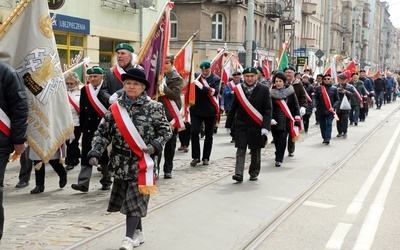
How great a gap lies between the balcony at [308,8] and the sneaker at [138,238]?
61.0 meters

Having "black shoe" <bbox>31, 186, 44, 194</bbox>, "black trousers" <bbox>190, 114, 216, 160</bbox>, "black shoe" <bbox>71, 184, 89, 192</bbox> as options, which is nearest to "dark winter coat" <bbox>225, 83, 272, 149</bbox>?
"black trousers" <bbox>190, 114, 216, 160</bbox>

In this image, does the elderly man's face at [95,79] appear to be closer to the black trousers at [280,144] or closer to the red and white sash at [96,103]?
the red and white sash at [96,103]

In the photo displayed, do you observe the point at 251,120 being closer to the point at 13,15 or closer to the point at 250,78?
the point at 250,78

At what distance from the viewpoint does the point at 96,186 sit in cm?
938

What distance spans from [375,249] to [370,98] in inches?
829

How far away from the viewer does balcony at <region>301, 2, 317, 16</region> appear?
213 ft

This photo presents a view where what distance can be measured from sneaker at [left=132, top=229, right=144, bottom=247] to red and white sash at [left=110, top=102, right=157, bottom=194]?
539mm

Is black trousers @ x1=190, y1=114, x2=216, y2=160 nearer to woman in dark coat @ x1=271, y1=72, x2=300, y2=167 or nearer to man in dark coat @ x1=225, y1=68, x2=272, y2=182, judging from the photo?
woman in dark coat @ x1=271, y1=72, x2=300, y2=167

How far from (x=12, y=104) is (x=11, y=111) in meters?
0.06

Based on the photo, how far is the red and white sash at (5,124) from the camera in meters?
5.57

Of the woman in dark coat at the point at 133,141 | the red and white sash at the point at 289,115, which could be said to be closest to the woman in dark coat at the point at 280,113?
the red and white sash at the point at 289,115

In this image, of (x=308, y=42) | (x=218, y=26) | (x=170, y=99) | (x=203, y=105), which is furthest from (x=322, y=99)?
(x=308, y=42)

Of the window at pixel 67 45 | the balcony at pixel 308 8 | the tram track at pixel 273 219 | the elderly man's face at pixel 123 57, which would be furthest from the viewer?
the balcony at pixel 308 8

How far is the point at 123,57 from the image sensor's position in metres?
8.13
